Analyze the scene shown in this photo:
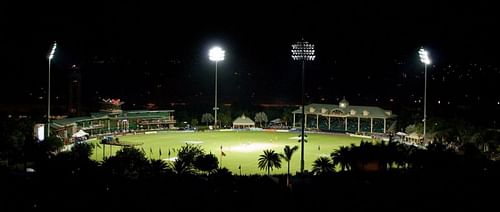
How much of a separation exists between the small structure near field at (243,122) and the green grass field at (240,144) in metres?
2.92

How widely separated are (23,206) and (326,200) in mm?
11364

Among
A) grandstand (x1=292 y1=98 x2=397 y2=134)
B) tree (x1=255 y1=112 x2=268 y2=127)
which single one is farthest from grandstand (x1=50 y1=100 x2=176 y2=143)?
grandstand (x1=292 y1=98 x2=397 y2=134)

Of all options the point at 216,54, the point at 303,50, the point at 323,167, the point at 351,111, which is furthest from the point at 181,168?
the point at 351,111

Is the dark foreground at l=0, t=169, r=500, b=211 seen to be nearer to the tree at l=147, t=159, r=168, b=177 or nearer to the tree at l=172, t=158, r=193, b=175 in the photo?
the tree at l=147, t=159, r=168, b=177

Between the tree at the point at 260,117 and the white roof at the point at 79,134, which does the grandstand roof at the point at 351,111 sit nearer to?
the tree at the point at 260,117

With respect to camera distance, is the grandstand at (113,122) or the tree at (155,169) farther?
the grandstand at (113,122)

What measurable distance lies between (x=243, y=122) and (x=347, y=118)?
1241 centimetres

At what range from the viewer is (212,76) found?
454 feet

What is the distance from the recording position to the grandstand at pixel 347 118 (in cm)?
6488

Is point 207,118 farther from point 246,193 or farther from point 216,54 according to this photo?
point 246,193

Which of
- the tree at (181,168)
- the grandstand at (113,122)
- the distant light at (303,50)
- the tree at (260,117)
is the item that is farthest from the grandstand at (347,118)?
the tree at (181,168)

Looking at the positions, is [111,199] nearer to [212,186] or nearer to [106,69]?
[212,186]

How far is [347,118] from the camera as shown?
70.1 meters

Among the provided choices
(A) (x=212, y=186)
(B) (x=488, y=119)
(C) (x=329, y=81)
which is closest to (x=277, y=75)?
(C) (x=329, y=81)
